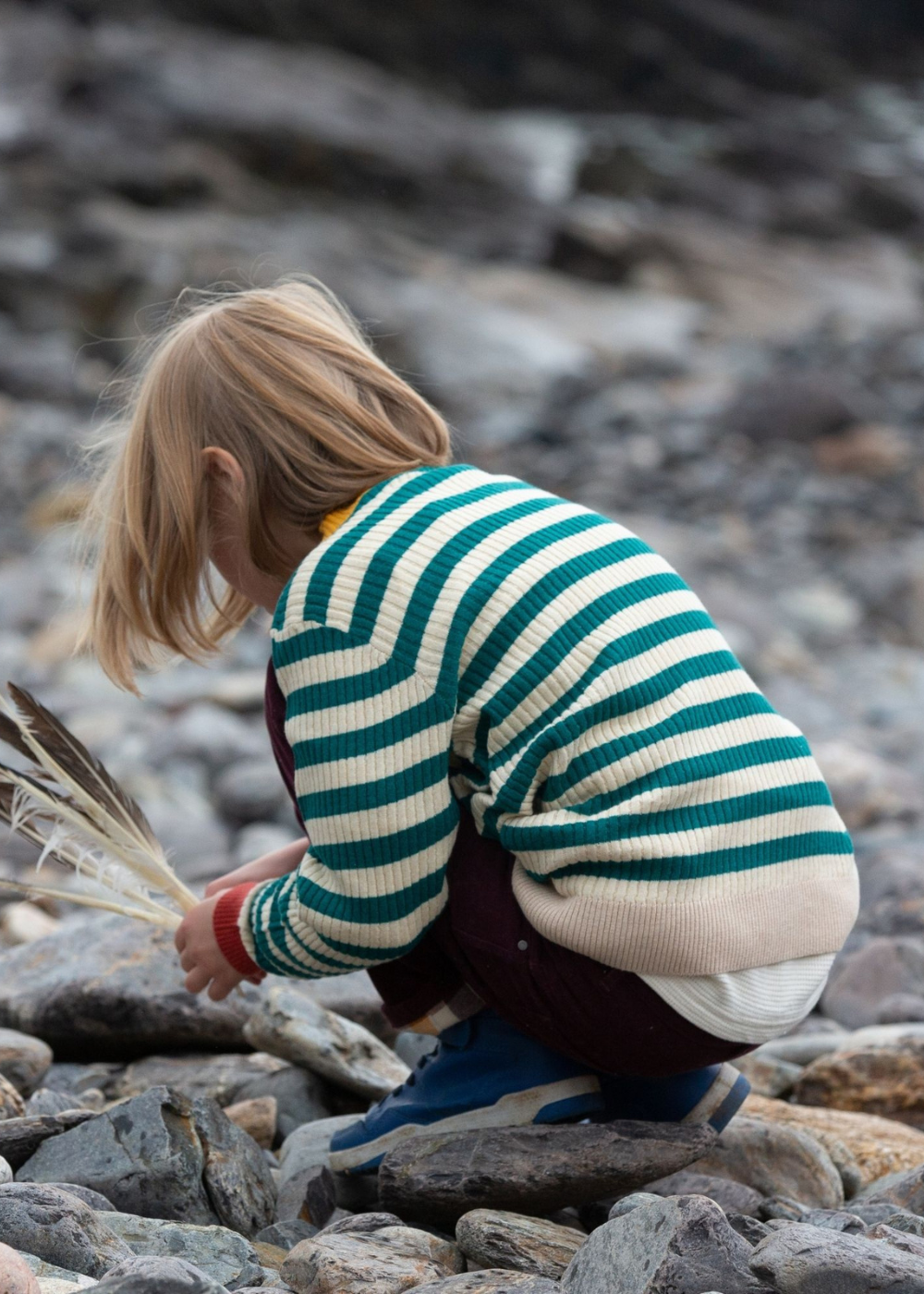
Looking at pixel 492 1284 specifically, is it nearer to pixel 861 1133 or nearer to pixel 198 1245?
pixel 198 1245

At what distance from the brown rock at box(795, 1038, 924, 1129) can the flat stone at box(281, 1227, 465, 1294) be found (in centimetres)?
81

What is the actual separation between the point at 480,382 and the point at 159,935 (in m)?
10.8

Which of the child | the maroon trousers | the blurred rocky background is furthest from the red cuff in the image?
the blurred rocky background

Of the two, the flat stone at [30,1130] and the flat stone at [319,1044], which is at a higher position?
the flat stone at [30,1130]

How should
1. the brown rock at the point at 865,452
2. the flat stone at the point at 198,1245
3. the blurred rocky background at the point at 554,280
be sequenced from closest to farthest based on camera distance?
the flat stone at the point at 198,1245, the blurred rocky background at the point at 554,280, the brown rock at the point at 865,452

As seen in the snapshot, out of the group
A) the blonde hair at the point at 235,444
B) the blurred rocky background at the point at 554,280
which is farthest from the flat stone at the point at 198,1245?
the blurred rocky background at the point at 554,280

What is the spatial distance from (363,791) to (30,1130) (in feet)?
1.83

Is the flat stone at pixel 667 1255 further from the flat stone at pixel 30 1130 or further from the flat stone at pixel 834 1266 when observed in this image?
the flat stone at pixel 30 1130

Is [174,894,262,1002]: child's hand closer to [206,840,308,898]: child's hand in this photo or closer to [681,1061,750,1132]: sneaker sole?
[206,840,308,898]: child's hand

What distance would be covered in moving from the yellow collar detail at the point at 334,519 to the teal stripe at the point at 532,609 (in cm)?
26

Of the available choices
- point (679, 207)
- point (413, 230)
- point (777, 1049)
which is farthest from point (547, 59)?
point (777, 1049)

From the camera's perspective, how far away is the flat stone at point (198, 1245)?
134cm

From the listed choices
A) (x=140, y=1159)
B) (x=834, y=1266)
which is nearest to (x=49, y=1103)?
(x=140, y=1159)

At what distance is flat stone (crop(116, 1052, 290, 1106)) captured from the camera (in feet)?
6.40
